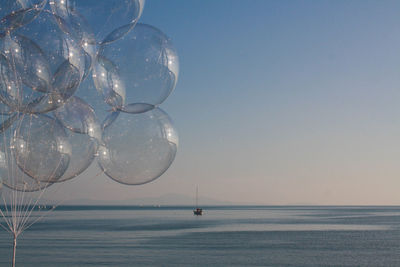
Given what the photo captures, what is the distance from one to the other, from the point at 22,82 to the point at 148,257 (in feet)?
97.6

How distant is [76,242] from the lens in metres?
46.7

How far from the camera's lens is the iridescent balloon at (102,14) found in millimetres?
7363

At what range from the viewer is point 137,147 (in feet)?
28.3

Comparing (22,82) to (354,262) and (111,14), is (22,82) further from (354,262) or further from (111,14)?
(354,262)

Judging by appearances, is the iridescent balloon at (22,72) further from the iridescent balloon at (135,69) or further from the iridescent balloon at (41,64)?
the iridescent balloon at (135,69)

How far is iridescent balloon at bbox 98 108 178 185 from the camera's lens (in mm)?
8602

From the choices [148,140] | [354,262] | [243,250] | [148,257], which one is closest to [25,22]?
[148,140]

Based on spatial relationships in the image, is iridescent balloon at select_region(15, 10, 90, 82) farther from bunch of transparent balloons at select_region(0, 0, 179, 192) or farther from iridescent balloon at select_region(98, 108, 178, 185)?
iridescent balloon at select_region(98, 108, 178, 185)

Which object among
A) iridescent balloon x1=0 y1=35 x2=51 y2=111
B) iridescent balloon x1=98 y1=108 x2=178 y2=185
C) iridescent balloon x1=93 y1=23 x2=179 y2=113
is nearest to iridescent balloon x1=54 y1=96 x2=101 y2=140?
iridescent balloon x1=98 y1=108 x2=178 y2=185

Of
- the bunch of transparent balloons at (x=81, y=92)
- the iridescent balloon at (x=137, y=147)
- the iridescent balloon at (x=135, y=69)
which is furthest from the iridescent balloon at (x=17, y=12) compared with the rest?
the iridescent balloon at (x=137, y=147)

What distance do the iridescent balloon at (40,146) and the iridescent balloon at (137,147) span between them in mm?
738

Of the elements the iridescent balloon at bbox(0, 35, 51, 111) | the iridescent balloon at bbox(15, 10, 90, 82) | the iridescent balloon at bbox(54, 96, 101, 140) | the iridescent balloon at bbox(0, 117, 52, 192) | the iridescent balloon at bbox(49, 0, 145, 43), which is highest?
the iridescent balloon at bbox(49, 0, 145, 43)

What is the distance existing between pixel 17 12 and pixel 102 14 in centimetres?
→ 132

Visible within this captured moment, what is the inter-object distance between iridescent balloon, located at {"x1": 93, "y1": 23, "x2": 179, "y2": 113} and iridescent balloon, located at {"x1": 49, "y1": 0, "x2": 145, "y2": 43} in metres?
0.21
